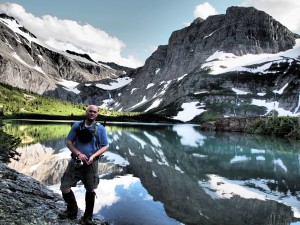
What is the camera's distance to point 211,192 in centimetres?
2225

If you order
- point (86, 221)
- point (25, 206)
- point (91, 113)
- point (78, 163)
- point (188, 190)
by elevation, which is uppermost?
point (91, 113)

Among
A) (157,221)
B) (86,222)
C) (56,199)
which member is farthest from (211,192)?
(86,222)

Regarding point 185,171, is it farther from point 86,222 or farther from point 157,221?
point 86,222

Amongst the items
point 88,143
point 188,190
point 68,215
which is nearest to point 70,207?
point 68,215

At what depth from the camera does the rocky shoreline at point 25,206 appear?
418 inches

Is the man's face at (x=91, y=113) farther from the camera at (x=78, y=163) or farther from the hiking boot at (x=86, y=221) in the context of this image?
the hiking boot at (x=86, y=221)

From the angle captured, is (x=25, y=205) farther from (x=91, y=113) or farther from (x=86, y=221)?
(x=91, y=113)

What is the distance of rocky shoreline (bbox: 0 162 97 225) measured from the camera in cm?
1061

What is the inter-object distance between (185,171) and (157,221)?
15.7 m

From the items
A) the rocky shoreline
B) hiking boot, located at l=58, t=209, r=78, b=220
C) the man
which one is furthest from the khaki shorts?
the rocky shoreline

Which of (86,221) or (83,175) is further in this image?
(86,221)

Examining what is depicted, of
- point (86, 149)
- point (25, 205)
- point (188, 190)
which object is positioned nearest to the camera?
point (86, 149)

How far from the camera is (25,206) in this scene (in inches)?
483

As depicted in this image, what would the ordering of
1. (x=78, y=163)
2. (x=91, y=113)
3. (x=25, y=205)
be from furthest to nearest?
(x=25, y=205) < (x=91, y=113) < (x=78, y=163)
